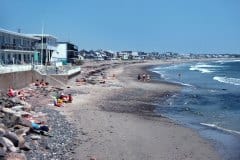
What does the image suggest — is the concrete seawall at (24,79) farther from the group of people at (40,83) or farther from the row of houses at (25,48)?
the row of houses at (25,48)

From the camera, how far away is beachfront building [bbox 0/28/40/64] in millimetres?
46078

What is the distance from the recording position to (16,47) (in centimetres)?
5084

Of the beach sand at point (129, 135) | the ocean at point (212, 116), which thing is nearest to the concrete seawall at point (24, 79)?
the beach sand at point (129, 135)

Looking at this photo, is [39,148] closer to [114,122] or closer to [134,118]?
[114,122]

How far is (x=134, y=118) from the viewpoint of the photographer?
84.7ft

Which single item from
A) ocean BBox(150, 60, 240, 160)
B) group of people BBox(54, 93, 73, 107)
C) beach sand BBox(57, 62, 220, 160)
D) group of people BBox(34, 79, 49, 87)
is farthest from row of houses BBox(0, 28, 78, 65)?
ocean BBox(150, 60, 240, 160)

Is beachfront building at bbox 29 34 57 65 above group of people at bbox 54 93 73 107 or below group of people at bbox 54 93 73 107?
above

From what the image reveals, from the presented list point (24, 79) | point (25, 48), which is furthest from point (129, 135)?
point (25, 48)

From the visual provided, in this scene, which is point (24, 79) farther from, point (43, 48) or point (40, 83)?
point (43, 48)

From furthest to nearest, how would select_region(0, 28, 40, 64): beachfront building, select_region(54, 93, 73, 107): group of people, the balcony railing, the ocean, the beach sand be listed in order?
the balcony railing → select_region(0, 28, 40, 64): beachfront building → select_region(54, 93, 73, 107): group of people → the ocean → the beach sand

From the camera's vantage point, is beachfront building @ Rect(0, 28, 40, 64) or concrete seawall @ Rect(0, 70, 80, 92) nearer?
concrete seawall @ Rect(0, 70, 80, 92)

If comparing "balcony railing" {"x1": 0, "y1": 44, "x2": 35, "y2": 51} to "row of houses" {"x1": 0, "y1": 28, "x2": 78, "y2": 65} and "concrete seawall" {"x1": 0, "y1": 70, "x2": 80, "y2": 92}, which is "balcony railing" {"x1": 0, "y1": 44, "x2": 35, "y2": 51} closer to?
"row of houses" {"x1": 0, "y1": 28, "x2": 78, "y2": 65}

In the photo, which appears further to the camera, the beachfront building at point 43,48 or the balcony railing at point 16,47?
the beachfront building at point 43,48

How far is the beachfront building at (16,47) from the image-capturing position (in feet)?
151
